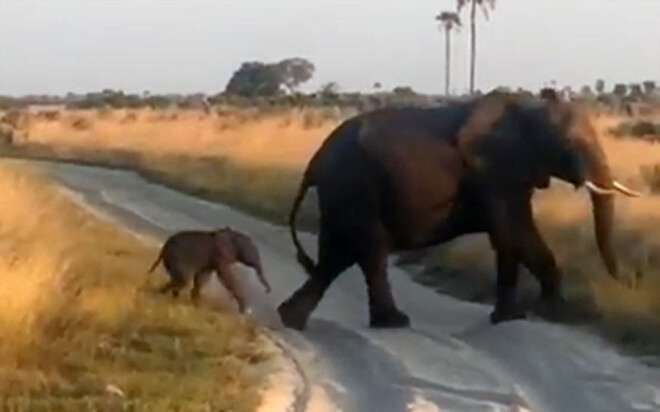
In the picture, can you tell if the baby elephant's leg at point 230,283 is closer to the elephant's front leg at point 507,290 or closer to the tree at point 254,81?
the elephant's front leg at point 507,290

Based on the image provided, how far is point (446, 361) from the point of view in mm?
13531

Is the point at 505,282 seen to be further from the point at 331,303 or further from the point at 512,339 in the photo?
the point at 331,303

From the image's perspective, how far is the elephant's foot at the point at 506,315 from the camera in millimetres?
15508

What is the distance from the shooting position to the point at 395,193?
15.9 metres

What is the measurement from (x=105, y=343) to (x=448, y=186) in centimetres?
402

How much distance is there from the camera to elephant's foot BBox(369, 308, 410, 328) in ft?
51.1

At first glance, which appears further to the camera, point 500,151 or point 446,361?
point 500,151

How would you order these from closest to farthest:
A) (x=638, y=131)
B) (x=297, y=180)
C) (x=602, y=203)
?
(x=602, y=203) < (x=297, y=180) < (x=638, y=131)

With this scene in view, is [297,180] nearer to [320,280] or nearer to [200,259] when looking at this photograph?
[200,259]

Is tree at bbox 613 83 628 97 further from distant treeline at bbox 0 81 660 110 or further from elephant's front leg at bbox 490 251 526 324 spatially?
elephant's front leg at bbox 490 251 526 324

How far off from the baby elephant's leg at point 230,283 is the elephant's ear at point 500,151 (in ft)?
8.15

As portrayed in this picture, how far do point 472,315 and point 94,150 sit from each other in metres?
41.3

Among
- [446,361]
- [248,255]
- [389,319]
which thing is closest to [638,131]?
[248,255]

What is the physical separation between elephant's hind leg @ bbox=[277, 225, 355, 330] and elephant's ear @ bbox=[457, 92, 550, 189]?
1.43 metres
